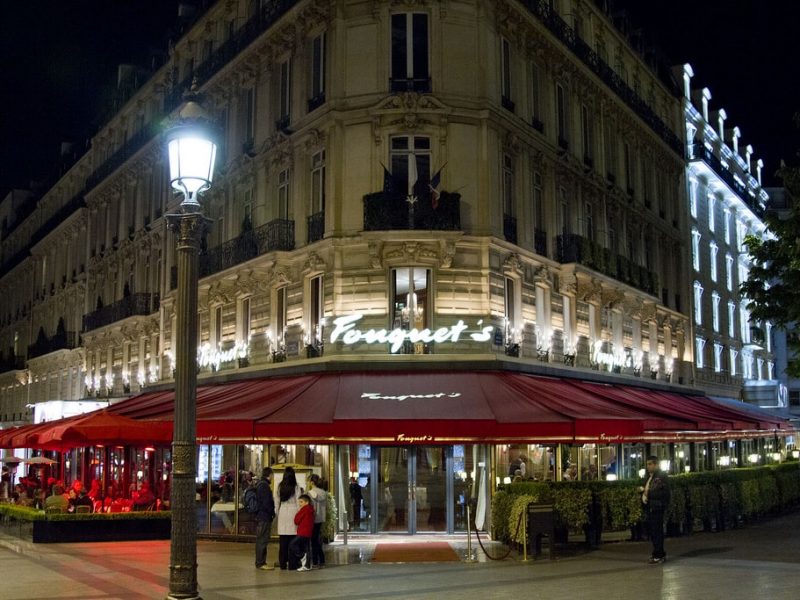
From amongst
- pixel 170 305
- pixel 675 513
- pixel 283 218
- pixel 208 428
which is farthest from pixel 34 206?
pixel 675 513

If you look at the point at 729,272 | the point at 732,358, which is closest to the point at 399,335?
the point at 732,358

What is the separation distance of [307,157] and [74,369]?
23927 mm

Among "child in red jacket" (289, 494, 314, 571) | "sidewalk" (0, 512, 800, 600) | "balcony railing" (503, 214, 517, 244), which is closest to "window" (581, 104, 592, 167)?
"balcony railing" (503, 214, 517, 244)

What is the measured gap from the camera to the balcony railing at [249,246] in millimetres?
24734

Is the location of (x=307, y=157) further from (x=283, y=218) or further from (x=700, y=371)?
(x=700, y=371)

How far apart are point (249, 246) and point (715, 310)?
80.5 feet

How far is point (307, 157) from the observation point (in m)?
24.7

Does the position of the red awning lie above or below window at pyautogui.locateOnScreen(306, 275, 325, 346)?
below

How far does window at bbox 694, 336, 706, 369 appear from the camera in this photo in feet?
129

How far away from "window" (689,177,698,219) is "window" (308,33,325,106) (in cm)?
2078

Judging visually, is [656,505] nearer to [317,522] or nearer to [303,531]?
[317,522]

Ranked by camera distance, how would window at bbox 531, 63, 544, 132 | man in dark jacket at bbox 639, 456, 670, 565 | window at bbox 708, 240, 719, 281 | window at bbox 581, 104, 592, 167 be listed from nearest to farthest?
man in dark jacket at bbox 639, 456, 670, 565, window at bbox 531, 63, 544, 132, window at bbox 581, 104, 592, 167, window at bbox 708, 240, 719, 281

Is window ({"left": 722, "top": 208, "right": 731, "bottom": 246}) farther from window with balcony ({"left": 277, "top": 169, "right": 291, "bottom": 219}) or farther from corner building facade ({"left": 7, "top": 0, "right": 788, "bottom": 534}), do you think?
window with balcony ({"left": 277, "top": 169, "right": 291, "bottom": 219})

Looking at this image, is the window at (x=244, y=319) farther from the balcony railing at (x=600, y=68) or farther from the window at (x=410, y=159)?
the balcony railing at (x=600, y=68)
